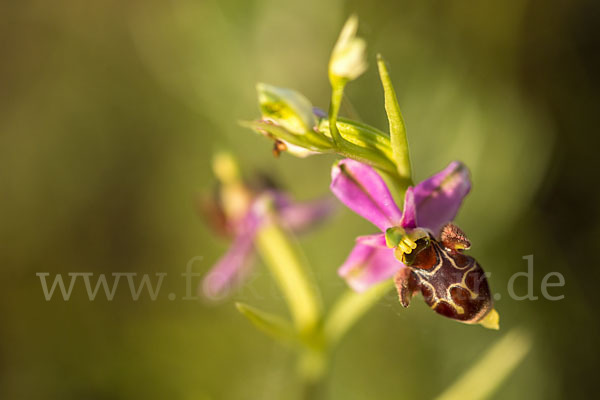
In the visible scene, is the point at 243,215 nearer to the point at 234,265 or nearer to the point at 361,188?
the point at 234,265

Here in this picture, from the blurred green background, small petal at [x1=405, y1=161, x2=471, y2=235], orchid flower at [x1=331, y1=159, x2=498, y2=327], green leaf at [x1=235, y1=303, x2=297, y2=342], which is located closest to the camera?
orchid flower at [x1=331, y1=159, x2=498, y2=327]

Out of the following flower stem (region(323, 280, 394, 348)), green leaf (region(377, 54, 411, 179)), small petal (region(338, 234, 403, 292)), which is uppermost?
green leaf (region(377, 54, 411, 179))

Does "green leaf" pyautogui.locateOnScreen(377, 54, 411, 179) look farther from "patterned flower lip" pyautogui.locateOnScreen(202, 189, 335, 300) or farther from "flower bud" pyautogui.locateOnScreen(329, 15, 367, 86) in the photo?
"patterned flower lip" pyautogui.locateOnScreen(202, 189, 335, 300)

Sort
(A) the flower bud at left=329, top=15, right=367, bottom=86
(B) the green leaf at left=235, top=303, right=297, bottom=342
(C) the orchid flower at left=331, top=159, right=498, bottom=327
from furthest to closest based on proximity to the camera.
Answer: (B) the green leaf at left=235, top=303, right=297, bottom=342 < (C) the orchid flower at left=331, top=159, right=498, bottom=327 < (A) the flower bud at left=329, top=15, right=367, bottom=86

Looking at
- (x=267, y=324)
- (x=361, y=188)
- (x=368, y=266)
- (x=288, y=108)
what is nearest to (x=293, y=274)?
(x=267, y=324)

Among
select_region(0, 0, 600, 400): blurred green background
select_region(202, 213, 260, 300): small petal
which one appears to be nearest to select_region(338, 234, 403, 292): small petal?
select_region(202, 213, 260, 300): small petal

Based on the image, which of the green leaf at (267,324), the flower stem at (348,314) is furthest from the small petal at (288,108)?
the flower stem at (348,314)

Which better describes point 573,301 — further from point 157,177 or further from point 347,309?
point 157,177

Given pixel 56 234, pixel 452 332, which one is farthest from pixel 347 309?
pixel 56 234
